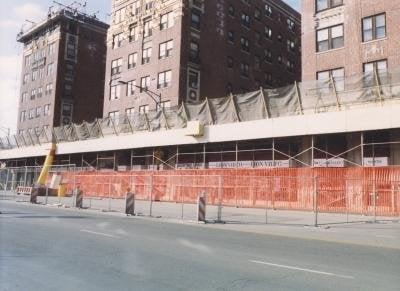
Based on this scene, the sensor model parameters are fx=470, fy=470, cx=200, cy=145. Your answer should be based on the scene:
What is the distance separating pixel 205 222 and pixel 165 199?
12.9 meters

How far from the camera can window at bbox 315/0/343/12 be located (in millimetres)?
34594

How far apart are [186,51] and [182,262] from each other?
135ft

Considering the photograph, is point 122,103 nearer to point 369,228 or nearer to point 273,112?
point 273,112

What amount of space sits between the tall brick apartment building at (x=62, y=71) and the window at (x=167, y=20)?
84.6 feet

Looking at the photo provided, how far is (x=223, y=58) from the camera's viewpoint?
178 ft

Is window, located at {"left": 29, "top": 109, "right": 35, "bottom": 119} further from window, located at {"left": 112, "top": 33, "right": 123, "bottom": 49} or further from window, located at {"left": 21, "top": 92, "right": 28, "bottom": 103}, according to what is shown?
window, located at {"left": 112, "top": 33, "right": 123, "bottom": 49}

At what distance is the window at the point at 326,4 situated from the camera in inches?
1362

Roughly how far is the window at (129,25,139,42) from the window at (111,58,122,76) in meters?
3.01

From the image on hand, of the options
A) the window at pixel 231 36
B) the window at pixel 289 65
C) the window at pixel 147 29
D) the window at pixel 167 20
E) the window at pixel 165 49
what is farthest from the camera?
the window at pixel 289 65

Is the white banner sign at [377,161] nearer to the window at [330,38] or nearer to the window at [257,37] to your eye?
the window at [330,38]

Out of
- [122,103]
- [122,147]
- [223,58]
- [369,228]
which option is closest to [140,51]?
[122,103]

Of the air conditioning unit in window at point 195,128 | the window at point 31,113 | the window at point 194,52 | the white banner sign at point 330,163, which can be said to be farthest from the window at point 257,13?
the window at point 31,113

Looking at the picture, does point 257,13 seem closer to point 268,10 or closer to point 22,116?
point 268,10

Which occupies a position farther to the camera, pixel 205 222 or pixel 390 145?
pixel 390 145
